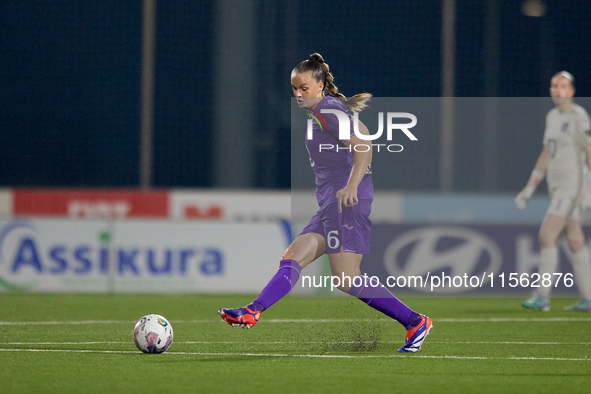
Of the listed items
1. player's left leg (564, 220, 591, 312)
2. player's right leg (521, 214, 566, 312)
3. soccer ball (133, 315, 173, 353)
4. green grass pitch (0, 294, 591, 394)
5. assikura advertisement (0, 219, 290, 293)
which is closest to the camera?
green grass pitch (0, 294, 591, 394)

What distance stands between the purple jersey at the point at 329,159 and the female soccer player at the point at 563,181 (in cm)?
415

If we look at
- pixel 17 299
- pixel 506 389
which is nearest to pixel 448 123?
pixel 17 299

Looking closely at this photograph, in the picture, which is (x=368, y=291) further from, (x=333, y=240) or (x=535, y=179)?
(x=535, y=179)

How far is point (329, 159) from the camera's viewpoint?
19.9 ft

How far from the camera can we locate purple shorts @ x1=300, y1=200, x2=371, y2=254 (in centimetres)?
595

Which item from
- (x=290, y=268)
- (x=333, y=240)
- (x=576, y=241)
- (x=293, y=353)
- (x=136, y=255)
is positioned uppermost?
(x=333, y=240)

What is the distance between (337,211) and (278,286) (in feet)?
1.95

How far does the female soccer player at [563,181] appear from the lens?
31.9ft

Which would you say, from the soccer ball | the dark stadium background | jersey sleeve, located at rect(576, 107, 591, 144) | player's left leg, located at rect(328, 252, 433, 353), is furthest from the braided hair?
the dark stadium background

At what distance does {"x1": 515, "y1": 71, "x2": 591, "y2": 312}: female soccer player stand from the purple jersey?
4.15 metres

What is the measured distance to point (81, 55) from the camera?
60.9 ft

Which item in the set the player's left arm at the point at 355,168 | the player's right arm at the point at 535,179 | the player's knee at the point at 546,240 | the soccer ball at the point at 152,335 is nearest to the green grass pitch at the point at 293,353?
the soccer ball at the point at 152,335

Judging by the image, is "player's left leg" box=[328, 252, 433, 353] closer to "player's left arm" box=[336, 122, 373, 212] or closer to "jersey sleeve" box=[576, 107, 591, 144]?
"player's left arm" box=[336, 122, 373, 212]

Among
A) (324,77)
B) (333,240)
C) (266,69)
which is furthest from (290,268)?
Answer: (266,69)
